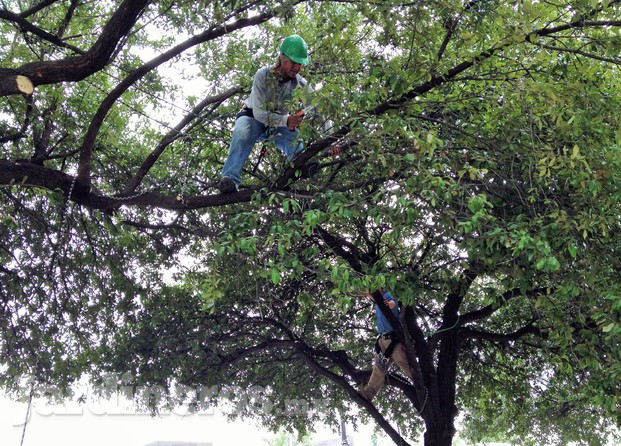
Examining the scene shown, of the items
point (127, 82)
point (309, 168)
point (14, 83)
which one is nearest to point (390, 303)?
point (309, 168)

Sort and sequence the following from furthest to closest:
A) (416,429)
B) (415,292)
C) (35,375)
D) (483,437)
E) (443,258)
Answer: (483,437), (416,429), (35,375), (443,258), (415,292)

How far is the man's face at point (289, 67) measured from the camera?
497 centimetres

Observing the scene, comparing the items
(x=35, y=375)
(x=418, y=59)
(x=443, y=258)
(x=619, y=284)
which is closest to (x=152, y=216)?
(x=35, y=375)

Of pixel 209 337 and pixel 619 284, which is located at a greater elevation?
pixel 209 337

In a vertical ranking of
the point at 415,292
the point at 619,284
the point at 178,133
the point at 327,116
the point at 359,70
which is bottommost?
the point at 619,284

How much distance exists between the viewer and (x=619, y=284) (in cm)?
450

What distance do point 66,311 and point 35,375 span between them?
87 centimetres

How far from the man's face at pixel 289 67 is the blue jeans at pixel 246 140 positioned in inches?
18.2

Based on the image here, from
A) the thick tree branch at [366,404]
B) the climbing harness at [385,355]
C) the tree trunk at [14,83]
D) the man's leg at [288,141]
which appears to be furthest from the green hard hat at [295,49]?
the thick tree branch at [366,404]

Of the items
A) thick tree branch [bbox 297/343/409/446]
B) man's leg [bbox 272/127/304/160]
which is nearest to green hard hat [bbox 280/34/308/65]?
man's leg [bbox 272/127/304/160]

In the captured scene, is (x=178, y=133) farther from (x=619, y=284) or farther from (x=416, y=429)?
(x=416, y=429)

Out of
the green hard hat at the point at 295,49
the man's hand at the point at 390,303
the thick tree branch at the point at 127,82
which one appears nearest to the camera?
the thick tree branch at the point at 127,82

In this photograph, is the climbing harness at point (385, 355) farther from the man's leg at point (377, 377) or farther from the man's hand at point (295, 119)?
the man's hand at point (295, 119)

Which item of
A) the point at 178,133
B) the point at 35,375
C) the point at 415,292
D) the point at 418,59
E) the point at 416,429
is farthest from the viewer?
the point at 416,429
